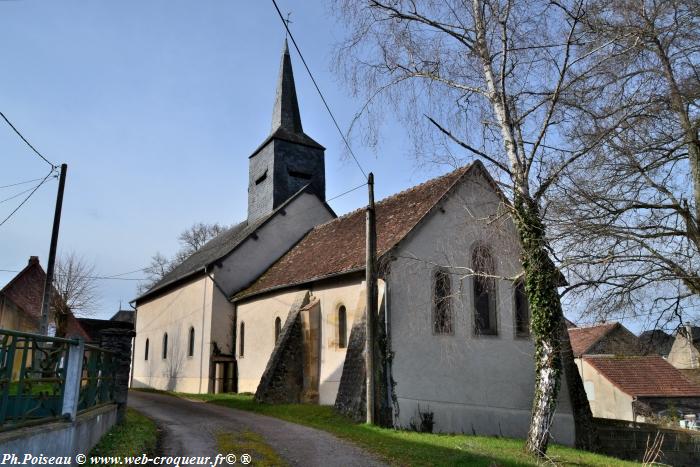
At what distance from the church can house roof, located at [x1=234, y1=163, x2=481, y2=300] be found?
0.07 m

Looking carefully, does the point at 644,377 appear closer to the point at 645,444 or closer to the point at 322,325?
the point at 645,444

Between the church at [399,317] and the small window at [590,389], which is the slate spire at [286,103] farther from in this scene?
the small window at [590,389]

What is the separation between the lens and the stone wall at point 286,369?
1705 centimetres

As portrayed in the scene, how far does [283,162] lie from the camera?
89.6 ft

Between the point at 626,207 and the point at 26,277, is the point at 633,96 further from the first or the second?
the point at 26,277

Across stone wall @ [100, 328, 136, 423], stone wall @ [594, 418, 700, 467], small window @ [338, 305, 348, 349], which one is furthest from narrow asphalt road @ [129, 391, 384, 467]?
stone wall @ [594, 418, 700, 467]

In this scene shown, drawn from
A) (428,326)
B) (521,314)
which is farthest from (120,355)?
(521,314)

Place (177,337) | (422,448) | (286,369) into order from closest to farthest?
(422,448) → (286,369) → (177,337)

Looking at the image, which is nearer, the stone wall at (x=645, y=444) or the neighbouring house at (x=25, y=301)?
the stone wall at (x=645, y=444)

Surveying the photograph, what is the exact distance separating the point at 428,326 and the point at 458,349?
Result: 1205mm

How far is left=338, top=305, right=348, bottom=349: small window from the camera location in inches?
674

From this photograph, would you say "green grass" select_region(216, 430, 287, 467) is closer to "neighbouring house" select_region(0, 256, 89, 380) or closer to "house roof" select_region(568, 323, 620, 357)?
"neighbouring house" select_region(0, 256, 89, 380)

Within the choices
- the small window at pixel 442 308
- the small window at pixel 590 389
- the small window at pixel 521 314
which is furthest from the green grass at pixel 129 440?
the small window at pixel 590 389

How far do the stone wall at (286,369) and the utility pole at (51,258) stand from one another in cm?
662
